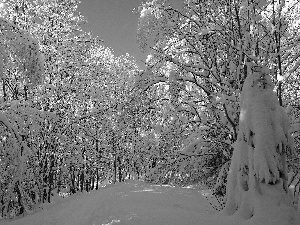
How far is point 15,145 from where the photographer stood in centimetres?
559

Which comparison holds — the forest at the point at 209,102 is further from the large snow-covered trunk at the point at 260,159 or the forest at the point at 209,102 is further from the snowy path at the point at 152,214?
the snowy path at the point at 152,214

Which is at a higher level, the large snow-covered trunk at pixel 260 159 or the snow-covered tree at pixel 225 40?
the snow-covered tree at pixel 225 40

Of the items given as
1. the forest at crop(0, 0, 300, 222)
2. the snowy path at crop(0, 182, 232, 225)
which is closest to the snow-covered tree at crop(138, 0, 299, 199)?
the forest at crop(0, 0, 300, 222)

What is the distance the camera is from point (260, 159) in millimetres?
4207

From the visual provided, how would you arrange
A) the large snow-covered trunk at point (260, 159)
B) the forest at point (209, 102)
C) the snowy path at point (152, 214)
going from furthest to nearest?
the snowy path at point (152, 214) → the forest at point (209, 102) → the large snow-covered trunk at point (260, 159)

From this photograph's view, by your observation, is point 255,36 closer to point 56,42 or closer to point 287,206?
point 287,206

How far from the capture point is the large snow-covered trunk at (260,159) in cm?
418

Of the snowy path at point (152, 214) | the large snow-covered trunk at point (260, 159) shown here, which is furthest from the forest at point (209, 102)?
the snowy path at point (152, 214)

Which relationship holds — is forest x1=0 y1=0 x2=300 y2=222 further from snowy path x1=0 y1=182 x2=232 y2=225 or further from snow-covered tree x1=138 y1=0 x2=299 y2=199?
snowy path x1=0 y1=182 x2=232 y2=225

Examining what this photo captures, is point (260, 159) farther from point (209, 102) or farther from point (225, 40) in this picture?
point (209, 102)

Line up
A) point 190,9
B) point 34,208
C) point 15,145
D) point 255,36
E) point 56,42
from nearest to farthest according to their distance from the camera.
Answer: point 15,145 < point 255,36 < point 190,9 < point 34,208 < point 56,42

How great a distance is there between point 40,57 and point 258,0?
4.79 m

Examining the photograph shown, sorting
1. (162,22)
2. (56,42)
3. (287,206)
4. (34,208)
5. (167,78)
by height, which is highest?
(56,42)

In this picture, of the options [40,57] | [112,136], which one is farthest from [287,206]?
[112,136]
